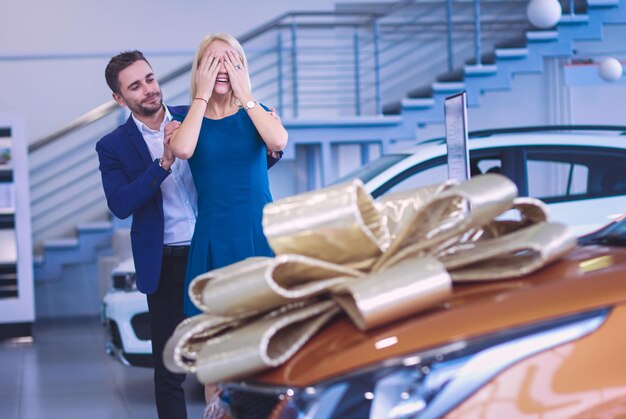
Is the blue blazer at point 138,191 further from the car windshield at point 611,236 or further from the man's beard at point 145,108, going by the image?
the car windshield at point 611,236

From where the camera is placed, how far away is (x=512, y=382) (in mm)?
1479

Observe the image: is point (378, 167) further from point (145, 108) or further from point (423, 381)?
point (423, 381)

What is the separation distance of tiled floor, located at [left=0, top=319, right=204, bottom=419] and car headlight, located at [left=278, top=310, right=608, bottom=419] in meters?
3.54

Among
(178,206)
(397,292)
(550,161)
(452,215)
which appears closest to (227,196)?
(178,206)

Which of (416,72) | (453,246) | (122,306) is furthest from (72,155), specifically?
(453,246)

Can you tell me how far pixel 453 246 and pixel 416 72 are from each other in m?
9.96

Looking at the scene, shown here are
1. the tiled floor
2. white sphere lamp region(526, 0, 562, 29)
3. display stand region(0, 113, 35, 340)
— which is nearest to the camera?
the tiled floor

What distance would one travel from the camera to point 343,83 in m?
11.1

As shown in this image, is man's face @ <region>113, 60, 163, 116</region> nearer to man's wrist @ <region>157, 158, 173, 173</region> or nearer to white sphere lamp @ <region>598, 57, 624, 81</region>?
man's wrist @ <region>157, 158, 173, 173</region>

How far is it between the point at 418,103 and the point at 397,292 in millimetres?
8899

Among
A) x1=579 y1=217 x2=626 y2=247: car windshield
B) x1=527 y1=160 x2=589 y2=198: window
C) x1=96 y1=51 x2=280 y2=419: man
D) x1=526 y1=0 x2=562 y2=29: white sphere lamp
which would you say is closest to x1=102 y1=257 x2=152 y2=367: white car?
x1=96 y1=51 x2=280 y2=419: man

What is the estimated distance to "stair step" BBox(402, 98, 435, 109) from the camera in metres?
10.2

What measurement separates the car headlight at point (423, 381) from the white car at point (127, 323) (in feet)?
12.9

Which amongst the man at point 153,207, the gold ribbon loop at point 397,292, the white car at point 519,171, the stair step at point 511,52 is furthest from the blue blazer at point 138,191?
the stair step at point 511,52
